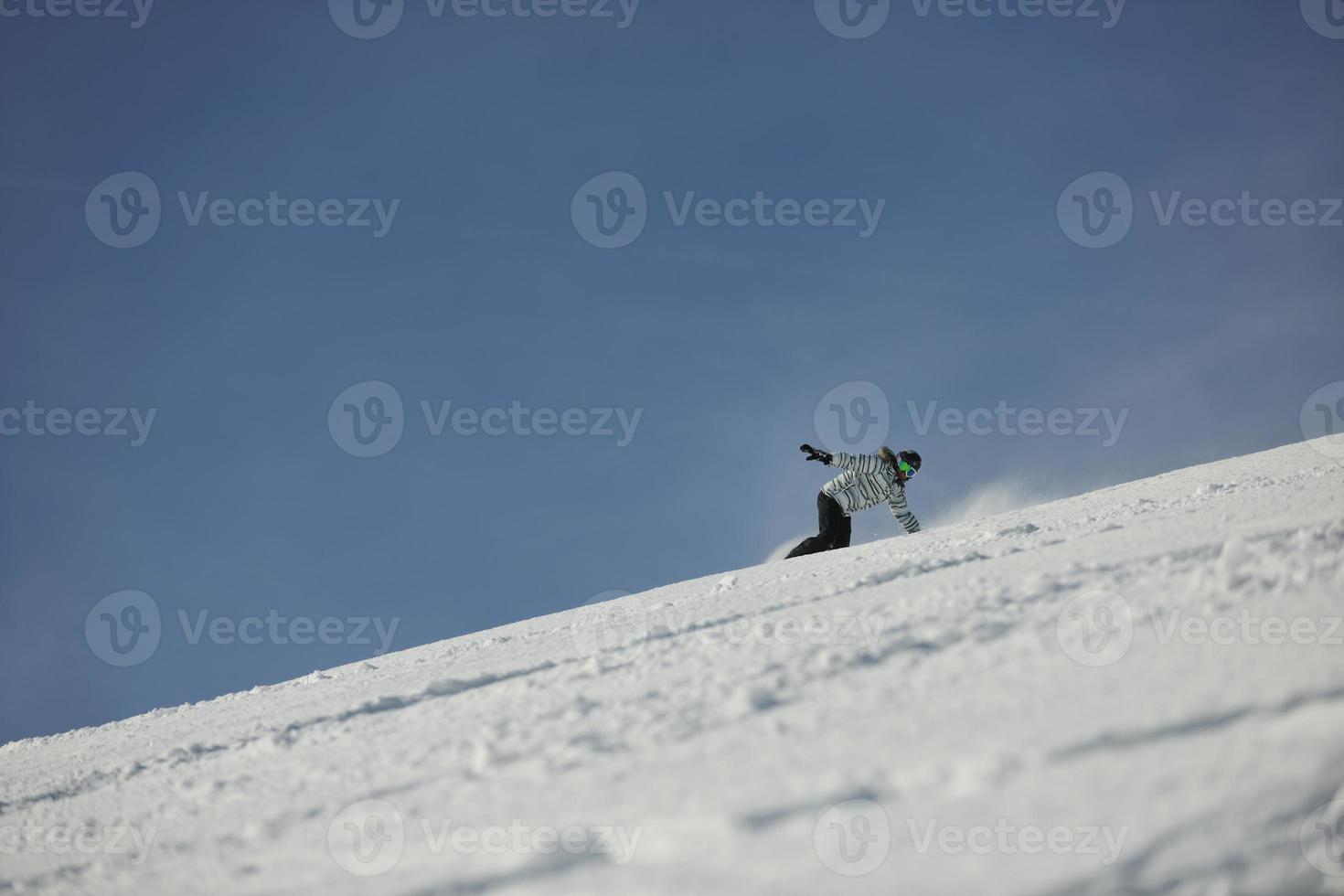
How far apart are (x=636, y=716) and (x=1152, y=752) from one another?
1.26m

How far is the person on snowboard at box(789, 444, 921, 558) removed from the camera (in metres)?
9.54

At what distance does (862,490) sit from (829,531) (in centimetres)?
64

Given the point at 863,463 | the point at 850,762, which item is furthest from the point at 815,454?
the point at 850,762

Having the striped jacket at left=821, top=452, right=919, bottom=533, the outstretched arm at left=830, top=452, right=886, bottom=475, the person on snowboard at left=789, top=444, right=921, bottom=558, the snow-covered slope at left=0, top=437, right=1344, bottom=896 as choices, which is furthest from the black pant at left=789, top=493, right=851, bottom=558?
the snow-covered slope at left=0, top=437, right=1344, bottom=896

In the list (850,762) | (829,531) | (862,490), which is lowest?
(850,762)

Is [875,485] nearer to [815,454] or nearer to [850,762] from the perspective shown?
[815,454]

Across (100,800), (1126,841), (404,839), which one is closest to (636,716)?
(404,839)

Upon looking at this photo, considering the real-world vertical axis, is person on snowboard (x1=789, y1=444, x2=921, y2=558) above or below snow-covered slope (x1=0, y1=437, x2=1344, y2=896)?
above

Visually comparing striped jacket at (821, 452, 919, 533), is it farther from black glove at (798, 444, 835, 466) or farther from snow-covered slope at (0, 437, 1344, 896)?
snow-covered slope at (0, 437, 1344, 896)

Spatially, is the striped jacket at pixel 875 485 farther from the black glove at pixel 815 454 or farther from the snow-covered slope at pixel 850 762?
the snow-covered slope at pixel 850 762

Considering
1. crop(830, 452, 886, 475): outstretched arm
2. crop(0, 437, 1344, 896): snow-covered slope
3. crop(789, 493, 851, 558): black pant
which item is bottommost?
crop(0, 437, 1344, 896): snow-covered slope

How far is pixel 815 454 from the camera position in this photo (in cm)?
931

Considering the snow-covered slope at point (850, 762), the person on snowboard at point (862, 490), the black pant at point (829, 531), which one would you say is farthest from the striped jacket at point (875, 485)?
the snow-covered slope at point (850, 762)

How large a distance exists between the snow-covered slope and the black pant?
19.7 feet
